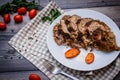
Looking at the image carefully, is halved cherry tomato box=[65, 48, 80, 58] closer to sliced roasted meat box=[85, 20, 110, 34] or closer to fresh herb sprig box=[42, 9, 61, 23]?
sliced roasted meat box=[85, 20, 110, 34]

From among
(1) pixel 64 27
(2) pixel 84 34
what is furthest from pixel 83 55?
(1) pixel 64 27

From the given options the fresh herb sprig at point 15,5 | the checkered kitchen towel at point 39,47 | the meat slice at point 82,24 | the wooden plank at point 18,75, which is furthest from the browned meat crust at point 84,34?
the fresh herb sprig at point 15,5

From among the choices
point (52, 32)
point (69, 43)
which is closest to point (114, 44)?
point (69, 43)

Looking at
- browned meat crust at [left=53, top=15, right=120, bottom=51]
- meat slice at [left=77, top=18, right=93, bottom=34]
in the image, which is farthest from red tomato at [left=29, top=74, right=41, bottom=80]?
meat slice at [left=77, top=18, right=93, bottom=34]

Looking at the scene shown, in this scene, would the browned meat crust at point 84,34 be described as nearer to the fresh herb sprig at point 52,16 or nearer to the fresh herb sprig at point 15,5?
the fresh herb sprig at point 52,16

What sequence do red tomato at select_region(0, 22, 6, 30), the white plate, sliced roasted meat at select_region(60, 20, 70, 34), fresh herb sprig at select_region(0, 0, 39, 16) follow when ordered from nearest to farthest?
the white plate, sliced roasted meat at select_region(60, 20, 70, 34), red tomato at select_region(0, 22, 6, 30), fresh herb sprig at select_region(0, 0, 39, 16)

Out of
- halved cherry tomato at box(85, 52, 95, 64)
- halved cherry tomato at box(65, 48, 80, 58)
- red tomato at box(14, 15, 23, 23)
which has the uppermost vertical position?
red tomato at box(14, 15, 23, 23)

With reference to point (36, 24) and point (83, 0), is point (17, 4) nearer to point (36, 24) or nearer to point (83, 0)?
point (36, 24)

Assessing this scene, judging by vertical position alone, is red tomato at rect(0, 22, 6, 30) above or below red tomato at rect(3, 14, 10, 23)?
below

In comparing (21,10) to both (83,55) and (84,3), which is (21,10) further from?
(83,55)
